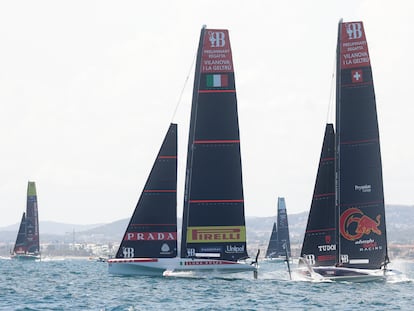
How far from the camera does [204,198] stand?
159 ft

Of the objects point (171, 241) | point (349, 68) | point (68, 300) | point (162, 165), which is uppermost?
point (349, 68)

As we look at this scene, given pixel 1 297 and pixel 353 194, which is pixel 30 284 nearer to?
pixel 1 297

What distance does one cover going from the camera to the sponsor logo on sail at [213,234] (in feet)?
160

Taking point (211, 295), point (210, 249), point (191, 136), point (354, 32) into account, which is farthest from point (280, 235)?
point (211, 295)

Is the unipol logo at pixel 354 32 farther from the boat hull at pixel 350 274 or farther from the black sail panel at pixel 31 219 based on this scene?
the black sail panel at pixel 31 219

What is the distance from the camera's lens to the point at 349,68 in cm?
4584

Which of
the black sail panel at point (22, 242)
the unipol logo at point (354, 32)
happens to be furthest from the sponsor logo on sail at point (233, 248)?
the black sail panel at point (22, 242)

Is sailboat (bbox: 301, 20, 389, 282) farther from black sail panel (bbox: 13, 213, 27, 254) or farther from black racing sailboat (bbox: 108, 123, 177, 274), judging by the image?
black sail panel (bbox: 13, 213, 27, 254)

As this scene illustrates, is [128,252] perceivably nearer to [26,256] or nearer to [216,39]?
[216,39]

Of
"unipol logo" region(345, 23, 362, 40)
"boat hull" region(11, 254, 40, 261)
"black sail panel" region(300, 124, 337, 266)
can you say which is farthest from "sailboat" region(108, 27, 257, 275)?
"boat hull" region(11, 254, 40, 261)

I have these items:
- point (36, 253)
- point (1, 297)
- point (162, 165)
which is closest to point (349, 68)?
point (162, 165)

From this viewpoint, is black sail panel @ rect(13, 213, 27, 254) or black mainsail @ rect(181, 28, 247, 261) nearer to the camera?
black mainsail @ rect(181, 28, 247, 261)

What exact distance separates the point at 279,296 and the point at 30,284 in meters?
17.5

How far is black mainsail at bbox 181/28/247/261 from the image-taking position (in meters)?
48.1
